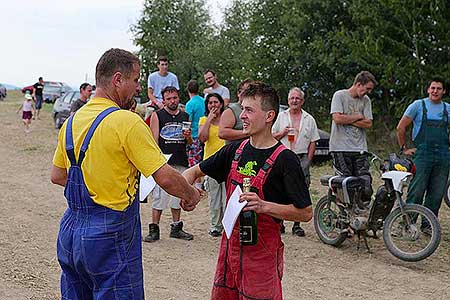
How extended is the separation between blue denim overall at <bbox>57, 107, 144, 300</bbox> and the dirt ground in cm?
258

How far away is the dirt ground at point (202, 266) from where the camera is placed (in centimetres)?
621

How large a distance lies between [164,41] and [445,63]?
33.5 metres

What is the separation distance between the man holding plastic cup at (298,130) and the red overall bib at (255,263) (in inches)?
173

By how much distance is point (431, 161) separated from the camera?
812cm

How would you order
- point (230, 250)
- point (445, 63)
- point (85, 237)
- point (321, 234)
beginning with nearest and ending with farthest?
point (85, 237) → point (230, 250) → point (321, 234) → point (445, 63)

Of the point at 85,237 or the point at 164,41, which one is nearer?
the point at 85,237

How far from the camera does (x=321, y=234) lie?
8.06 metres

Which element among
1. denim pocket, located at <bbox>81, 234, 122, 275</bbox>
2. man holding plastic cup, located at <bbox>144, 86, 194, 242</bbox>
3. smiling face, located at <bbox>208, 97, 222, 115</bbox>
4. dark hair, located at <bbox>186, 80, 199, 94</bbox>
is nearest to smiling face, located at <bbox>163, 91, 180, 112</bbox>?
man holding plastic cup, located at <bbox>144, 86, 194, 242</bbox>

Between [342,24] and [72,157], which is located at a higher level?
[342,24]

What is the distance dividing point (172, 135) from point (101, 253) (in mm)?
4762

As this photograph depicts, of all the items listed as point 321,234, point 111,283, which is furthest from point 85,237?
point 321,234

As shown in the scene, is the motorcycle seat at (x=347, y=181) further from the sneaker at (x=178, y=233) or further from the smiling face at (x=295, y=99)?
the sneaker at (x=178, y=233)

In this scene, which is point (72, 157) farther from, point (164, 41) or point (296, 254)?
point (164, 41)

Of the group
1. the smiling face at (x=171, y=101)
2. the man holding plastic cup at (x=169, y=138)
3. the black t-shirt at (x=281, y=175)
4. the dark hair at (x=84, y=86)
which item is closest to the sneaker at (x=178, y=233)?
the man holding plastic cup at (x=169, y=138)
